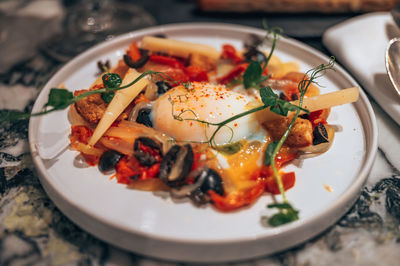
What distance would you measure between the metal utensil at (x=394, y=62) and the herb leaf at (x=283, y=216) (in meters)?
1.84

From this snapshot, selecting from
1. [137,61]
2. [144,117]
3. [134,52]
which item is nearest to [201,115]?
[144,117]

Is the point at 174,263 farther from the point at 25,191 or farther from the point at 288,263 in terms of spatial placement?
the point at 25,191

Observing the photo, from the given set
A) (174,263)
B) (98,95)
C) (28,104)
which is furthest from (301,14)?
(174,263)

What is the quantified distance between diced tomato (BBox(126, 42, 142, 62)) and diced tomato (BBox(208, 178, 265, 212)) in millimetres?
1958

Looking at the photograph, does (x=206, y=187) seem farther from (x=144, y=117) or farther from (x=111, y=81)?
(x=111, y=81)

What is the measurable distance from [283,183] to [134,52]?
2.22 meters

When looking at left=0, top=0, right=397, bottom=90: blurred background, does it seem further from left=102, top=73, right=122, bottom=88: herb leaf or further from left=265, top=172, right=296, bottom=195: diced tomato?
left=265, top=172, right=296, bottom=195: diced tomato

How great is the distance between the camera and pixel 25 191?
278 cm

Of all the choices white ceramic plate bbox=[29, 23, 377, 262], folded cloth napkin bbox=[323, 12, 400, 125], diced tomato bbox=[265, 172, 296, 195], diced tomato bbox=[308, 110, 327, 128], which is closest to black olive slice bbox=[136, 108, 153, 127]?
white ceramic plate bbox=[29, 23, 377, 262]

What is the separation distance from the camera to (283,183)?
8.32 feet

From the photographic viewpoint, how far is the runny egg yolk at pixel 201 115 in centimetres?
287

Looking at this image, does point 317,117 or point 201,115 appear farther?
point 317,117

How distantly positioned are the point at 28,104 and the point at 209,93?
2.06m

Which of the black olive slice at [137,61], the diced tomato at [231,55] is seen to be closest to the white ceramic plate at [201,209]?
the black olive slice at [137,61]
